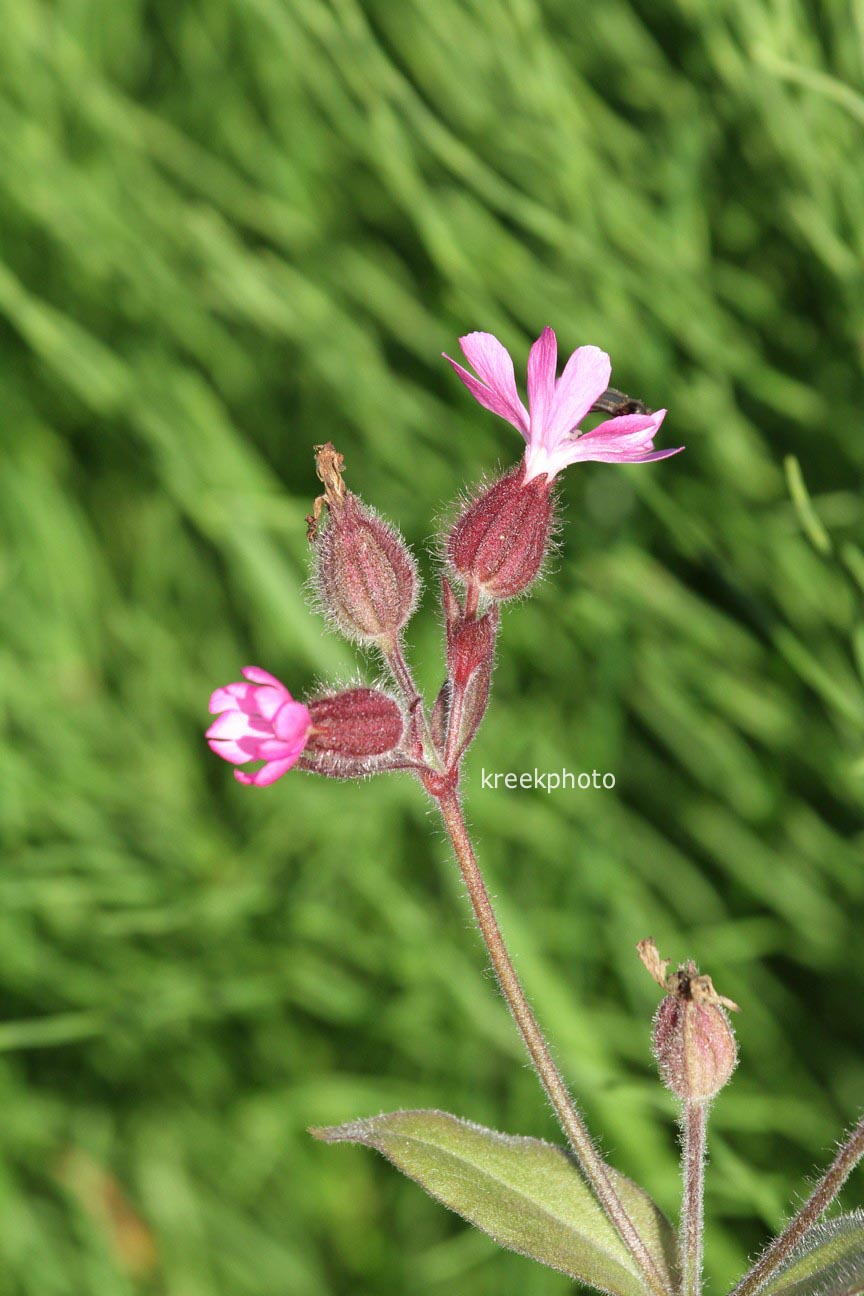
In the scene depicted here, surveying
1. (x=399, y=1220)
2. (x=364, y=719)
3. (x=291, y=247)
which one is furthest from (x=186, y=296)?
(x=399, y=1220)

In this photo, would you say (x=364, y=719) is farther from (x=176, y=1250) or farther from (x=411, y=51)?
(x=411, y=51)

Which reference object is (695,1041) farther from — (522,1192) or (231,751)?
(231,751)

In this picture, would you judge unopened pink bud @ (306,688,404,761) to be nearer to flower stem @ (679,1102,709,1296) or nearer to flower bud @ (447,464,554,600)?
flower bud @ (447,464,554,600)

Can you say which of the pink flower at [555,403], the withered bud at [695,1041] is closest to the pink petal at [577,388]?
the pink flower at [555,403]

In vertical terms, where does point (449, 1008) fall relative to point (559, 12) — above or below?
below

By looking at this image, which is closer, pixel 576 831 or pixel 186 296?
→ pixel 576 831

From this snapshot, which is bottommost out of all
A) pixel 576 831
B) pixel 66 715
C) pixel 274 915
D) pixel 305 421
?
pixel 274 915

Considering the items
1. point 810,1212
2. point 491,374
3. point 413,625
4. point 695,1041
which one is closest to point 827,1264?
point 810,1212

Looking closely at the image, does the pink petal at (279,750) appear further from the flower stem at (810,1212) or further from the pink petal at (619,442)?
the flower stem at (810,1212)

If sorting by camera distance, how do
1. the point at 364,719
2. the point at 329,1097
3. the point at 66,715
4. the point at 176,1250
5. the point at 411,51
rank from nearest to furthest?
1. the point at 364,719
2. the point at 329,1097
3. the point at 176,1250
4. the point at 66,715
5. the point at 411,51
